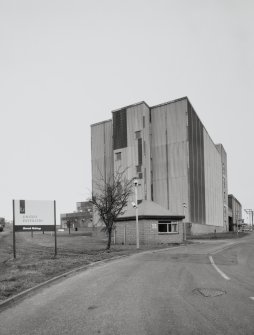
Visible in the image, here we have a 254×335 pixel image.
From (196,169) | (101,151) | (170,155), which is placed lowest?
(196,169)

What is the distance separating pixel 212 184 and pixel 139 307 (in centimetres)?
7896

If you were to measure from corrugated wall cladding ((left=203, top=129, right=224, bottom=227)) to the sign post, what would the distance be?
58.6 metres

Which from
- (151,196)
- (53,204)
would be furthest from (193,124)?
(53,204)

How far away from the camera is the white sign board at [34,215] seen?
18.9 metres

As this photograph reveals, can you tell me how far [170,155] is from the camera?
6228cm

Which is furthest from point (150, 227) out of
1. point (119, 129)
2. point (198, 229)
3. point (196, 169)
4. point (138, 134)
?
point (196, 169)

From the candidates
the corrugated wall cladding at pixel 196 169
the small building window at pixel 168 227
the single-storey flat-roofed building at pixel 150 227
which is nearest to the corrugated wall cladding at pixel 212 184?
the corrugated wall cladding at pixel 196 169

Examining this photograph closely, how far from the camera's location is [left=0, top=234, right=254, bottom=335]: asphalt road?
6227 mm

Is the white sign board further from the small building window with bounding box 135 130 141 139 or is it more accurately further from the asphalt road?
the small building window with bounding box 135 130 141 139

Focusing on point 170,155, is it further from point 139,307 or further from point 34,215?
point 139,307

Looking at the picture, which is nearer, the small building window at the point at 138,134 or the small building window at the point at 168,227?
the small building window at the point at 168,227

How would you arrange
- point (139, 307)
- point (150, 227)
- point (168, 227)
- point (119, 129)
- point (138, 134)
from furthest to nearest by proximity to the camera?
point (119, 129)
point (138, 134)
point (168, 227)
point (150, 227)
point (139, 307)

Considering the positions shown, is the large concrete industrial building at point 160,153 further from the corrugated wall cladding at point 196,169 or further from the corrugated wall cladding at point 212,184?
the corrugated wall cladding at point 212,184

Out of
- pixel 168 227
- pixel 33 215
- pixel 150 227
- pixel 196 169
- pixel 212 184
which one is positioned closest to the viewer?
pixel 33 215
